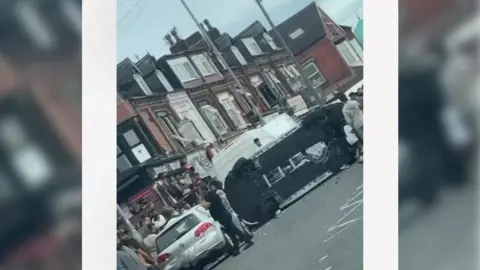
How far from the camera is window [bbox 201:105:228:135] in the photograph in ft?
2.73

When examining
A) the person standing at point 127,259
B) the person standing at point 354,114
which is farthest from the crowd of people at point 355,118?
the person standing at point 127,259

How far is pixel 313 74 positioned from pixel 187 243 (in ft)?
1.22

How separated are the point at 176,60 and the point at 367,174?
0.39 metres

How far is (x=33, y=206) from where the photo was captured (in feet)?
2.70

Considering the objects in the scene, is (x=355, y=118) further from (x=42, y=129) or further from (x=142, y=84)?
(x=42, y=129)

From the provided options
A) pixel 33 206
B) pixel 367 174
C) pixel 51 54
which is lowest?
pixel 367 174

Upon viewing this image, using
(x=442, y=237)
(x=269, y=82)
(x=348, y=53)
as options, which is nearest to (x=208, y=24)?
(x=269, y=82)

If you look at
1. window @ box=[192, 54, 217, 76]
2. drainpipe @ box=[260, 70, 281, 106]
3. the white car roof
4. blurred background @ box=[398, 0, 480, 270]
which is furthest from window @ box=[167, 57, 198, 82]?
blurred background @ box=[398, 0, 480, 270]

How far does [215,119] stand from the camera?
83 cm

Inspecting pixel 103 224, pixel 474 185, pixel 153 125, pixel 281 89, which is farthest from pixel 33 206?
pixel 474 185

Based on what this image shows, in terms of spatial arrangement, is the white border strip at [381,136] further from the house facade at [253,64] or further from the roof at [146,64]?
the roof at [146,64]

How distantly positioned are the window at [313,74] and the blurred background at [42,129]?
1.33 ft

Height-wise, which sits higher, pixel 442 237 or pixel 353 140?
pixel 353 140

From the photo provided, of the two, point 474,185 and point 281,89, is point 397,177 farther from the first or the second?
point 281,89
